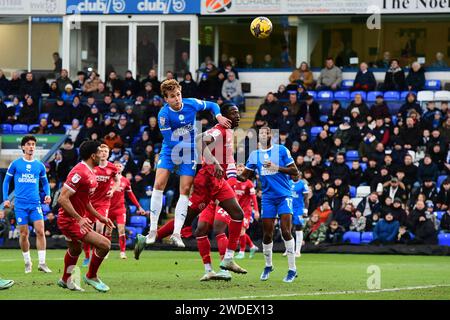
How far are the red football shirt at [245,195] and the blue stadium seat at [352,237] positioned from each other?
478 centimetres

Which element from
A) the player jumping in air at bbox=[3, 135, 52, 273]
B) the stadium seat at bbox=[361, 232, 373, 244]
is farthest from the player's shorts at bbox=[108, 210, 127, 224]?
the stadium seat at bbox=[361, 232, 373, 244]

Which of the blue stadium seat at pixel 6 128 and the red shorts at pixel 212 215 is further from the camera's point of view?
the blue stadium seat at pixel 6 128

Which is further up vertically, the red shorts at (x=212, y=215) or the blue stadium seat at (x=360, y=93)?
the blue stadium seat at (x=360, y=93)

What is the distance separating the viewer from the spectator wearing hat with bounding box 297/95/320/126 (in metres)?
33.4

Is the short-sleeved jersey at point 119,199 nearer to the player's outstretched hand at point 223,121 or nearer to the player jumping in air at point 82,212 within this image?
the player's outstretched hand at point 223,121

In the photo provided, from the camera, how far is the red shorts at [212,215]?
1786 centimetres

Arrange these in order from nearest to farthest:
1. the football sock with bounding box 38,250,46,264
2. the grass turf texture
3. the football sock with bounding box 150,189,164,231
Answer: the grass turf texture → the football sock with bounding box 150,189,164,231 → the football sock with bounding box 38,250,46,264

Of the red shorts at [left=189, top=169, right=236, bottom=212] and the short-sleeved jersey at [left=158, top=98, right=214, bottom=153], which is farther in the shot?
the short-sleeved jersey at [left=158, top=98, right=214, bottom=153]

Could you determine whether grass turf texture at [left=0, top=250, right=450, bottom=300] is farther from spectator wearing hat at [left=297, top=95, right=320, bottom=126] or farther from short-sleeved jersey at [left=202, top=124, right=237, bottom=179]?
spectator wearing hat at [left=297, top=95, right=320, bottom=126]

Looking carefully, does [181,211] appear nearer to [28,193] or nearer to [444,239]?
[28,193]

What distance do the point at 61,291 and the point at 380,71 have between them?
2363cm

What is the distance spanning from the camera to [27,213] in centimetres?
2023

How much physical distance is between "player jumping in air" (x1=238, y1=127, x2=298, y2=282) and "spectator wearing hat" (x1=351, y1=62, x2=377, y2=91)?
17500 millimetres

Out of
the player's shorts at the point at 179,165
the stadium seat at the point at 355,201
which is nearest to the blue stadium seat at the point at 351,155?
the stadium seat at the point at 355,201
